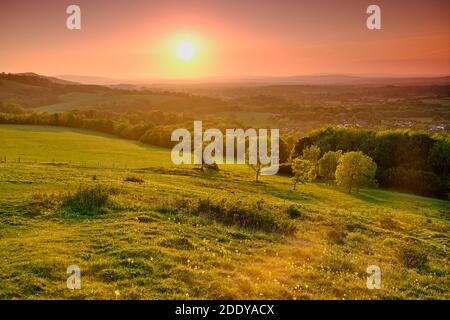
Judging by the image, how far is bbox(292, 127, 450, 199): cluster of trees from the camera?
8050 centimetres

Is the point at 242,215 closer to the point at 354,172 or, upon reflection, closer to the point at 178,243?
the point at 178,243

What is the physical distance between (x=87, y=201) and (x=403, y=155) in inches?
3205

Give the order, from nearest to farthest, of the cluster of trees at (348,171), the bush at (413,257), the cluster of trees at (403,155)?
the bush at (413,257), the cluster of trees at (348,171), the cluster of trees at (403,155)

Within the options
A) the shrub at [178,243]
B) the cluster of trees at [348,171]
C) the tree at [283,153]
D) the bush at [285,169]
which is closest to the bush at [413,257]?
the shrub at [178,243]

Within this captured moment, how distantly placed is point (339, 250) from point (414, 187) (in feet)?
227

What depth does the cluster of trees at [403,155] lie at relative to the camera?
80.5 meters

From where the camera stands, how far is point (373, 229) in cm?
2736

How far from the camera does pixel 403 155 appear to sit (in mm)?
88938

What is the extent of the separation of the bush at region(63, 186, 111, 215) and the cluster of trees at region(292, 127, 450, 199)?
6263cm

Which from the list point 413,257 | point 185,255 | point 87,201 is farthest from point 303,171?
point 185,255

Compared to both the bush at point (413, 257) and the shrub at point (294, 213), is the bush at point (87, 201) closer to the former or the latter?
the shrub at point (294, 213)

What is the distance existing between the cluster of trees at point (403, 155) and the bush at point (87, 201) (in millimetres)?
62627
